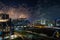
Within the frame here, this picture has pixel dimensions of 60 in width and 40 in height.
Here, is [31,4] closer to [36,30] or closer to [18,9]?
[18,9]

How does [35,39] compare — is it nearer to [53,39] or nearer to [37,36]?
[37,36]

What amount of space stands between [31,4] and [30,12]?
0.29 meters

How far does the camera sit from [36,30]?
4105 mm

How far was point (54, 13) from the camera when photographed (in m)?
4.37

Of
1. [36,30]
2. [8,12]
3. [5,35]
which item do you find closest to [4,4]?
[8,12]

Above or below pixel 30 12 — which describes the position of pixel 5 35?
below

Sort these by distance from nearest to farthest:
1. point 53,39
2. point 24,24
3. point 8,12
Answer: point 53,39
point 24,24
point 8,12

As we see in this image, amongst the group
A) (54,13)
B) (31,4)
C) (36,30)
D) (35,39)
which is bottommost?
(35,39)

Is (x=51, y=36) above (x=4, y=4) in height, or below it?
below

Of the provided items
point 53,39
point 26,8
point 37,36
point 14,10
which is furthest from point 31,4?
point 53,39

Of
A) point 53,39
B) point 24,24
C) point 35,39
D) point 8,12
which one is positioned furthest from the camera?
point 8,12

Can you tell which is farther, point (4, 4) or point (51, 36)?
point (4, 4)

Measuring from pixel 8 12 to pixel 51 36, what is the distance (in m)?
1.89

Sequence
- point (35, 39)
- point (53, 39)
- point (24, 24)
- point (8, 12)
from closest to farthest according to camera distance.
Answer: point (53, 39) < point (35, 39) < point (24, 24) < point (8, 12)
